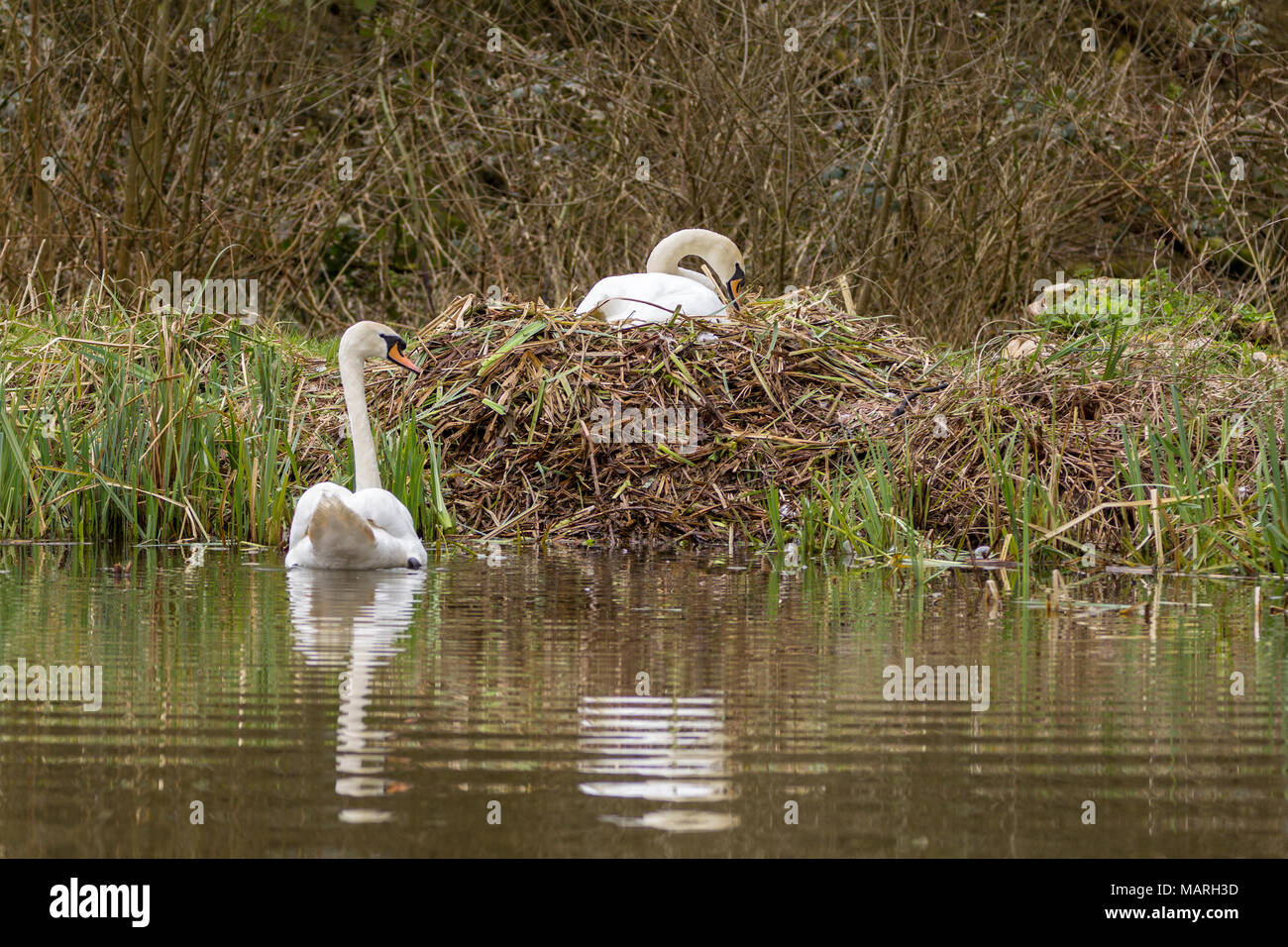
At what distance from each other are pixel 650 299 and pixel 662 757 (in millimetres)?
6352

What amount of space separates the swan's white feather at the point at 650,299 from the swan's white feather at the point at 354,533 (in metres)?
2.73

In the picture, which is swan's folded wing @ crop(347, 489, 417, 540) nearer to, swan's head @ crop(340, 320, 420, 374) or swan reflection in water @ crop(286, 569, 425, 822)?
swan reflection in water @ crop(286, 569, 425, 822)

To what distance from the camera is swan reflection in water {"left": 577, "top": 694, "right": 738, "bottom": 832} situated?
3033 millimetres

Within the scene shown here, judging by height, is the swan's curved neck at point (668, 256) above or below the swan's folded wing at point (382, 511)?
above

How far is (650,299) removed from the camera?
379 inches

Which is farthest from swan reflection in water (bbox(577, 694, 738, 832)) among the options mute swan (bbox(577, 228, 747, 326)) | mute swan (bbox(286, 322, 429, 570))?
mute swan (bbox(577, 228, 747, 326))

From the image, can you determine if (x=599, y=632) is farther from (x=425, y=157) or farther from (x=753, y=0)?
(x=425, y=157)

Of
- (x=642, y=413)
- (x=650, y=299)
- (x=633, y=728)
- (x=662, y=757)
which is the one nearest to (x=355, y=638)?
(x=633, y=728)

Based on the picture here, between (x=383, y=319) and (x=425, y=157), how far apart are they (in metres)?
1.38

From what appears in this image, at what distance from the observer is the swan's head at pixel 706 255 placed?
10.8m

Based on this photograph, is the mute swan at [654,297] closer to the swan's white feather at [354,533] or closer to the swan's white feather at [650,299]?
the swan's white feather at [650,299]

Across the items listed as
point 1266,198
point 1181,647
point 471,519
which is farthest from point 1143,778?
point 1266,198

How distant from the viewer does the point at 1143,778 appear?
131 inches

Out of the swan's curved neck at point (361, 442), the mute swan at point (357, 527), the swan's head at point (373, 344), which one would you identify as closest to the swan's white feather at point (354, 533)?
the mute swan at point (357, 527)
